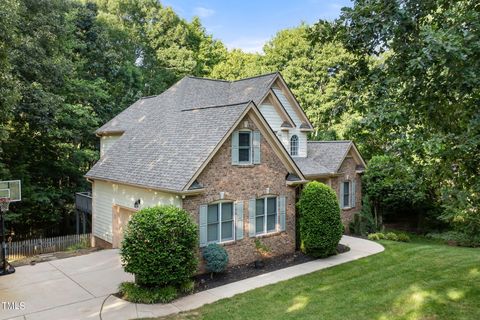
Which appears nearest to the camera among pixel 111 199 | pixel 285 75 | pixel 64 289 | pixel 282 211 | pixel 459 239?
pixel 64 289

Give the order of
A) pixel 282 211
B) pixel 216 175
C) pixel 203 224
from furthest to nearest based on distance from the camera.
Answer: pixel 282 211 → pixel 216 175 → pixel 203 224

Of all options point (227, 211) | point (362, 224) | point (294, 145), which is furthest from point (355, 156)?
point (227, 211)

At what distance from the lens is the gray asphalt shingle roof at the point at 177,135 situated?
40.4ft

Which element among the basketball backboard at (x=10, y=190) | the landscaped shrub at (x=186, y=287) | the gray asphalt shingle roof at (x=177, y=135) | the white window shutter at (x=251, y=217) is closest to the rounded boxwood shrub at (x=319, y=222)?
the white window shutter at (x=251, y=217)

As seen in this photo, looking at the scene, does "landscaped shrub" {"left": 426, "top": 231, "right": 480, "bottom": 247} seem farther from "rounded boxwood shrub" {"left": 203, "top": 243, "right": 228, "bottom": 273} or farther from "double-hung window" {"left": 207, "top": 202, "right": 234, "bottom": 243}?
"rounded boxwood shrub" {"left": 203, "top": 243, "right": 228, "bottom": 273}

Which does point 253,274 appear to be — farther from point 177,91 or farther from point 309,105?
point 309,105

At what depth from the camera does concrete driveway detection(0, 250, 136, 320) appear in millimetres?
9227

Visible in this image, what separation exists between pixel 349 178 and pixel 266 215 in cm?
838

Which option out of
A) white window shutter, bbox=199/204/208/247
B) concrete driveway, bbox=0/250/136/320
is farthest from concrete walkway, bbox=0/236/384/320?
white window shutter, bbox=199/204/208/247

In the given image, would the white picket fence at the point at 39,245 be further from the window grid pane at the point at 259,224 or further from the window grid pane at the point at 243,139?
the window grid pane at the point at 243,139

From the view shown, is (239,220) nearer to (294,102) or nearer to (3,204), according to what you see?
(3,204)

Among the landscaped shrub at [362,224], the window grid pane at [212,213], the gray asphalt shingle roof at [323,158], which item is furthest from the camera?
the landscaped shrub at [362,224]

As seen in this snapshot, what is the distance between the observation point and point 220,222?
12648 mm

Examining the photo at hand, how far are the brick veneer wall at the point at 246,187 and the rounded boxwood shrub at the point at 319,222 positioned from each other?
2.38 ft
